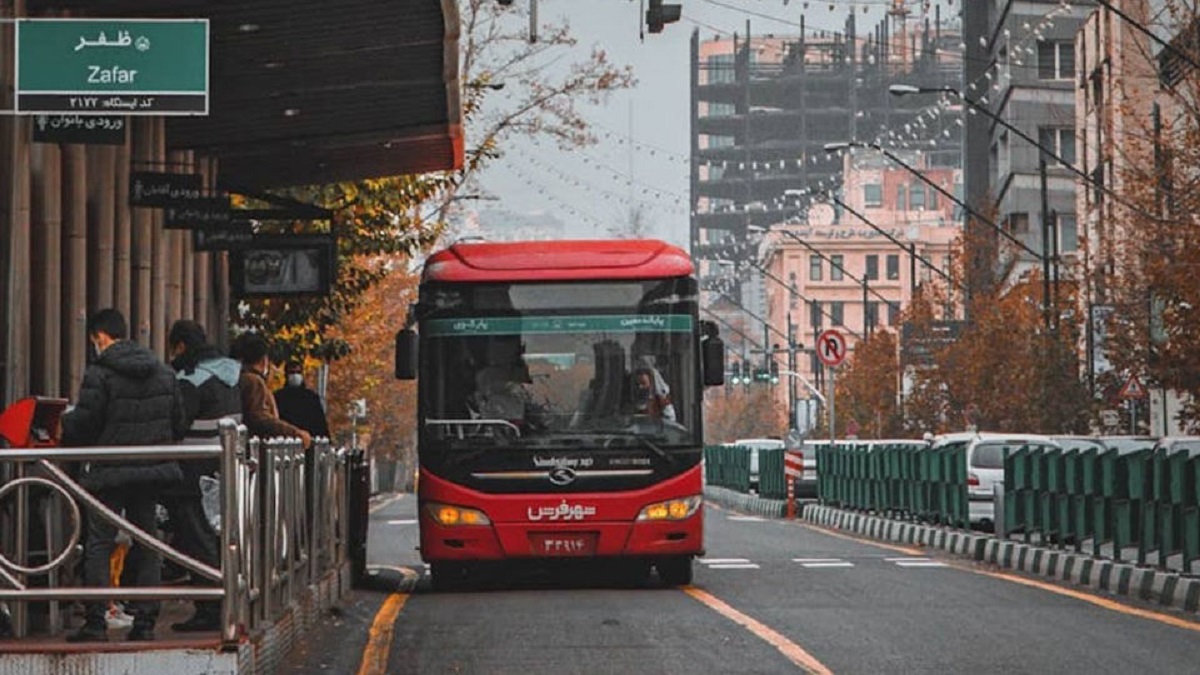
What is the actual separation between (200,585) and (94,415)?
4.92ft

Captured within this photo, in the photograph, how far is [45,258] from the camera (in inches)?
922

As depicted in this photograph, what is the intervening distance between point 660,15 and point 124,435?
13.4m

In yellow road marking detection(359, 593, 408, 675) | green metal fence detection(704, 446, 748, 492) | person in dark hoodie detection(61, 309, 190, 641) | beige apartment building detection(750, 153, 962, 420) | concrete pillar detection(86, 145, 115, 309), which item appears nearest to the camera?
person in dark hoodie detection(61, 309, 190, 641)

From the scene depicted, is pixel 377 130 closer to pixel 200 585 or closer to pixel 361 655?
pixel 361 655

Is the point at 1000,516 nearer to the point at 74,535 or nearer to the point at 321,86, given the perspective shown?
the point at 321,86

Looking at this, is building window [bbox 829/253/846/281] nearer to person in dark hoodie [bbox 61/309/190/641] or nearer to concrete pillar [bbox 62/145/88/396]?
concrete pillar [bbox 62/145/88/396]

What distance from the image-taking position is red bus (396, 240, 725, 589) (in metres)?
23.7

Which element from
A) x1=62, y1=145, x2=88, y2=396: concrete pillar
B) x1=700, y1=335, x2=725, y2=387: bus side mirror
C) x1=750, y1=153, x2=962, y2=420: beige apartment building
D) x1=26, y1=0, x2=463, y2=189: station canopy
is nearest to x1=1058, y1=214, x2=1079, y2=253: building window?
x1=750, y1=153, x2=962, y2=420: beige apartment building

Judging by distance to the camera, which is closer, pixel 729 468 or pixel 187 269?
pixel 187 269

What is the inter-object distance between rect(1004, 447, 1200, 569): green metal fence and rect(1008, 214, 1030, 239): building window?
73.9 meters

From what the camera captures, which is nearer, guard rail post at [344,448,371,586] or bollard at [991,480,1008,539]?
guard rail post at [344,448,371,586]

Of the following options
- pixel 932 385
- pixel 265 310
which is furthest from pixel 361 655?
pixel 932 385

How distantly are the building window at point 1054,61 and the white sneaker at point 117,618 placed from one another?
95900mm

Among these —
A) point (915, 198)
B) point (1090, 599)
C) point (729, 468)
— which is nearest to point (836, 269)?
point (915, 198)
